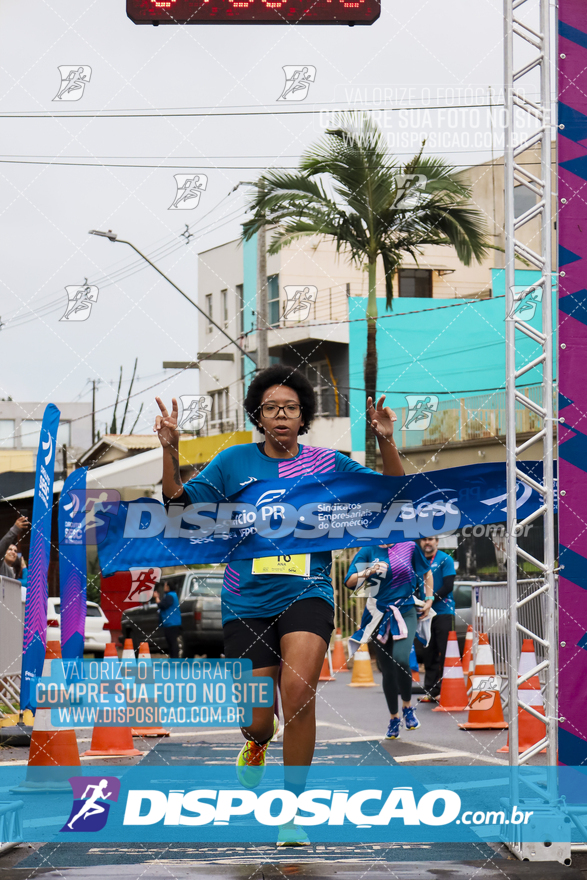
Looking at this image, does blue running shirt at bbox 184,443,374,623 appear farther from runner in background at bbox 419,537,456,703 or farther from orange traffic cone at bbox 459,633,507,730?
runner in background at bbox 419,537,456,703

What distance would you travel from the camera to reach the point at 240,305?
2912cm

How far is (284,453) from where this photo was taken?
464cm

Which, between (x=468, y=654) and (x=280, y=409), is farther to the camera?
(x=468, y=654)

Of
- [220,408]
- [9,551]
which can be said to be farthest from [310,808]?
[220,408]

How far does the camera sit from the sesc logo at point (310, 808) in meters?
4.82

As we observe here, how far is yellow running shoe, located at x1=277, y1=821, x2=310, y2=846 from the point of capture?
4148mm

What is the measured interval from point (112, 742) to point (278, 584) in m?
3.79

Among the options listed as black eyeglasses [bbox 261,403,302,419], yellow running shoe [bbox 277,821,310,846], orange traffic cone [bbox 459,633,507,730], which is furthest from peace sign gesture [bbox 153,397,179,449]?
orange traffic cone [bbox 459,633,507,730]

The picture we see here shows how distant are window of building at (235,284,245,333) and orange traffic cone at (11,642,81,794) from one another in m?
22.8

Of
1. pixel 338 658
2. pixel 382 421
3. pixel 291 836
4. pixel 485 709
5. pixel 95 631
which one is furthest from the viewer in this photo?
pixel 95 631

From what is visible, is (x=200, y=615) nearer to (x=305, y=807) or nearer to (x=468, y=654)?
(x=468, y=654)

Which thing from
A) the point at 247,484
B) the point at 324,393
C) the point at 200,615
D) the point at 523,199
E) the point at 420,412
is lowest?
the point at 200,615

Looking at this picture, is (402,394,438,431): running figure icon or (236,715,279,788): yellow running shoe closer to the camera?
(236,715,279,788): yellow running shoe

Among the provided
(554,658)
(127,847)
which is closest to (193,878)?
(127,847)
